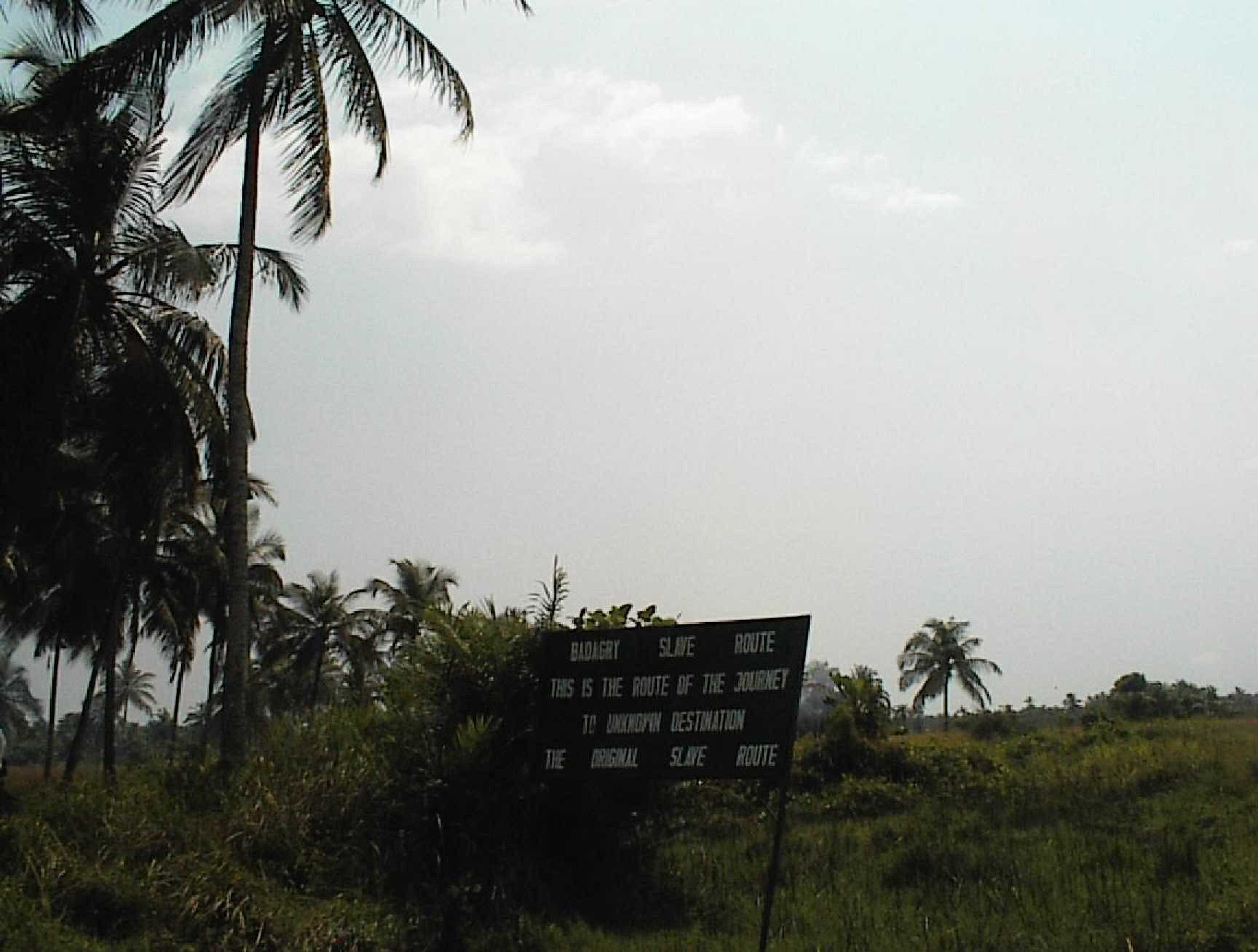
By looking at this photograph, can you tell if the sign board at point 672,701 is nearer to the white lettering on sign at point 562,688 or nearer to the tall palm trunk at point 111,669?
the white lettering on sign at point 562,688

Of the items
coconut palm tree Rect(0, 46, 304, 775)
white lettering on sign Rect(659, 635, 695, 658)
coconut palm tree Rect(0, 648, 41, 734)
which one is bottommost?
coconut palm tree Rect(0, 648, 41, 734)

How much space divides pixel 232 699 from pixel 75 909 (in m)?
5.28

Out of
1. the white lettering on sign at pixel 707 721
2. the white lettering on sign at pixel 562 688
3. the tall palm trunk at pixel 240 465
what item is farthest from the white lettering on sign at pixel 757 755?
the tall palm trunk at pixel 240 465

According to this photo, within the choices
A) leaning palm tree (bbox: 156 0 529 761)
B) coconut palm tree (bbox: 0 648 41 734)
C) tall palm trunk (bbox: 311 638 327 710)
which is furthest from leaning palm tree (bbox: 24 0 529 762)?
coconut palm tree (bbox: 0 648 41 734)

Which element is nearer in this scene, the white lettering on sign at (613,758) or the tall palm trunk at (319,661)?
the white lettering on sign at (613,758)

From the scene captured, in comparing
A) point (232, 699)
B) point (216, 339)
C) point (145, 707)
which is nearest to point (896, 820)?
point (232, 699)

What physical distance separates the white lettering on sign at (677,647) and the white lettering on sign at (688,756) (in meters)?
0.79

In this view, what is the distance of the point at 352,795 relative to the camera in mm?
14117

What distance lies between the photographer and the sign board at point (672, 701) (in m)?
11.3

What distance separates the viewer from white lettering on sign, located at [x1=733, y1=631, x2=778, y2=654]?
11422 millimetres

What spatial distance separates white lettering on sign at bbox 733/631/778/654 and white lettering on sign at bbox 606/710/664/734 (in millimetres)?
972

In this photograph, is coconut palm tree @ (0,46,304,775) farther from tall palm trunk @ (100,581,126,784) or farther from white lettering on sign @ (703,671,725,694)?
white lettering on sign @ (703,671,725,694)

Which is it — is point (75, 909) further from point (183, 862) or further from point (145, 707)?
point (145, 707)

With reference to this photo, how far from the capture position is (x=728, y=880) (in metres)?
15.6
